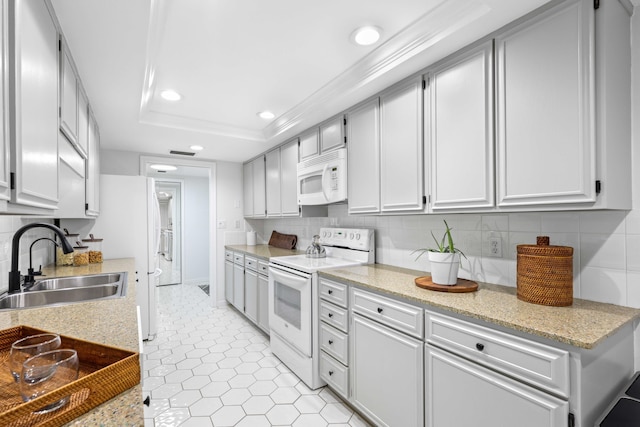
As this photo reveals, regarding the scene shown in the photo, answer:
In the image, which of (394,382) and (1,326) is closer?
(1,326)

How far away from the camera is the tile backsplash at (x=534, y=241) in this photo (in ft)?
4.64

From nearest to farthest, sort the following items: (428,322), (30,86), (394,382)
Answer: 1. (30,86)
2. (428,322)
3. (394,382)

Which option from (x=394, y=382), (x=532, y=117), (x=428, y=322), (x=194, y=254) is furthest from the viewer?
(x=194, y=254)

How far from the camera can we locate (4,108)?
33.3 inches

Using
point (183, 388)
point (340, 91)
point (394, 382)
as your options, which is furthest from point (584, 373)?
point (183, 388)

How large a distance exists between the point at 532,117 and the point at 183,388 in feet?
9.32

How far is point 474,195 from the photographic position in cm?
165

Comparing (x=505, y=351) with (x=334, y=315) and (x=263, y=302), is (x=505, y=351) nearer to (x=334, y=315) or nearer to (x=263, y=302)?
(x=334, y=315)

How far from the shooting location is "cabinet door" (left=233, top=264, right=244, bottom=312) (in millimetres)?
3931

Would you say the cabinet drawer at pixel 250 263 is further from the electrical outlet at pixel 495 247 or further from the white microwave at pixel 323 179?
the electrical outlet at pixel 495 247

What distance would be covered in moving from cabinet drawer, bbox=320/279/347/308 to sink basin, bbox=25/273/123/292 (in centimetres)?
143

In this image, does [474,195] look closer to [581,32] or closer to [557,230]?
[557,230]

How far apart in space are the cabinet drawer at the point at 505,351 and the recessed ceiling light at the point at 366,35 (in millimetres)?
1514

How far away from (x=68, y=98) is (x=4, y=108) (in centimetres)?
97
